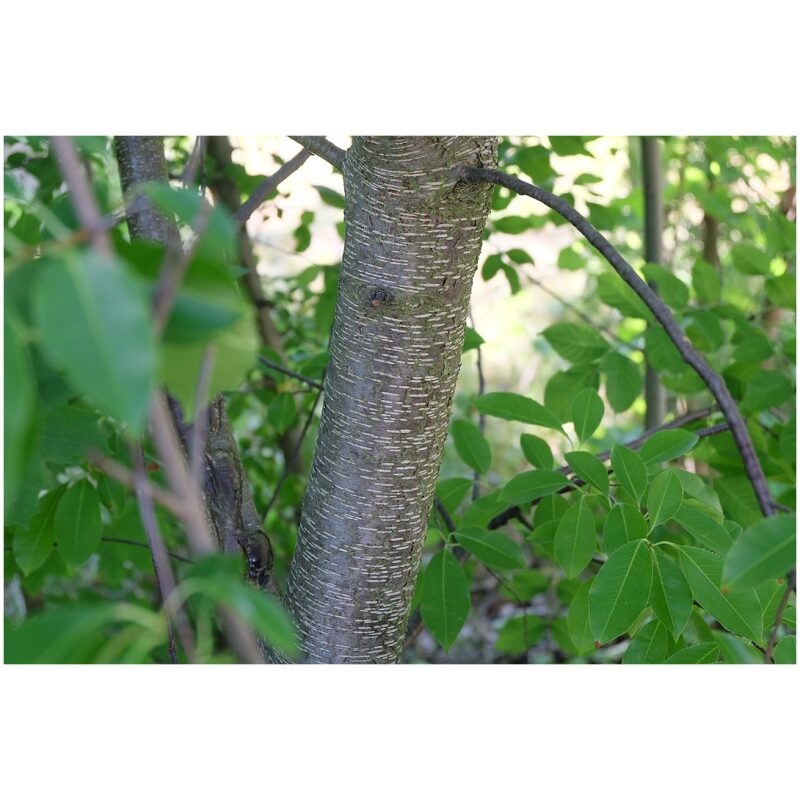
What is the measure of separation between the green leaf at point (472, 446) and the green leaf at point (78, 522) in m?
0.38

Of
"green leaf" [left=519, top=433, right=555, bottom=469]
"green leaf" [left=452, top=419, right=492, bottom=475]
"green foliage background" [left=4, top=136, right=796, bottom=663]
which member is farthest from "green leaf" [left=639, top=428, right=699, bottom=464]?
"green leaf" [left=452, top=419, right=492, bottom=475]

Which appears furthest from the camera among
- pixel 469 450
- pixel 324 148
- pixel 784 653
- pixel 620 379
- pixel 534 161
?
pixel 534 161

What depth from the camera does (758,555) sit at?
14.5 inches

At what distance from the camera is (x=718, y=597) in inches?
21.9

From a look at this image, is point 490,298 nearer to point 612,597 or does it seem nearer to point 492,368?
point 492,368

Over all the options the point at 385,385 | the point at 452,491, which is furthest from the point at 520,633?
the point at 385,385

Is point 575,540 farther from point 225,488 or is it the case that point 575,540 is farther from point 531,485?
point 225,488

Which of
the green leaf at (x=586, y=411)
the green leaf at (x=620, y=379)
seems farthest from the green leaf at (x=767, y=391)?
the green leaf at (x=586, y=411)

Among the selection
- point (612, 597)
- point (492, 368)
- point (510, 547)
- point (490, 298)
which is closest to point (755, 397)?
point (510, 547)

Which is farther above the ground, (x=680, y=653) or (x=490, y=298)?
(x=490, y=298)

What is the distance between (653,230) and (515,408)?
0.94m

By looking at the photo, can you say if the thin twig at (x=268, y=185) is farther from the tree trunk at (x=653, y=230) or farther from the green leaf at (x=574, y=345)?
the tree trunk at (x=653, y=230)

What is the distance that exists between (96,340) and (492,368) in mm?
2416
